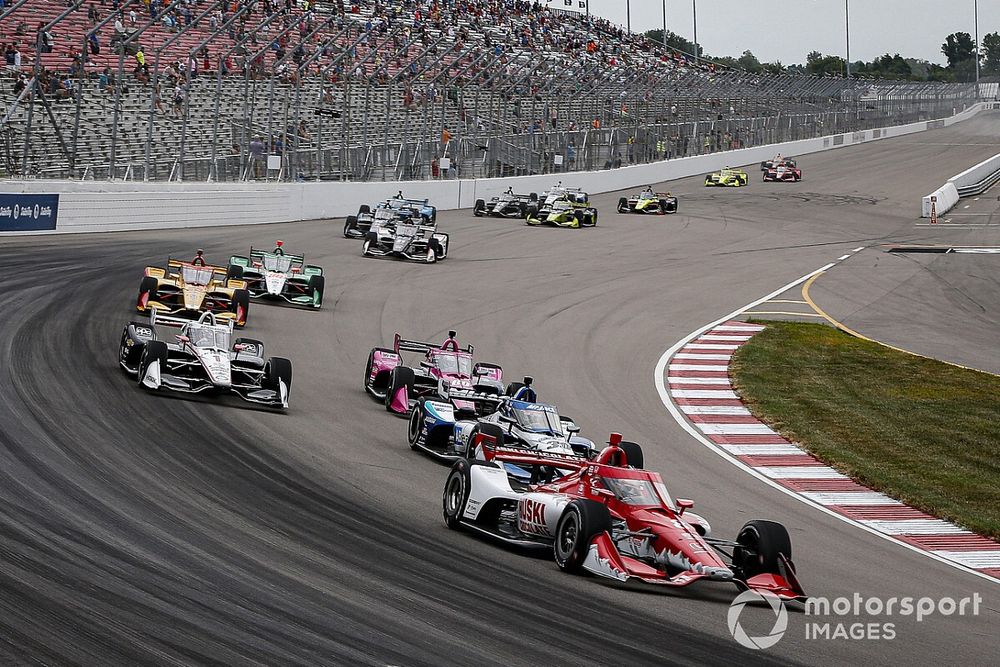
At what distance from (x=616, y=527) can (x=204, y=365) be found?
263 inches

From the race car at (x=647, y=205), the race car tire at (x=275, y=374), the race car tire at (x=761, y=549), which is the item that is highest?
the race car at (x=647, y=205)

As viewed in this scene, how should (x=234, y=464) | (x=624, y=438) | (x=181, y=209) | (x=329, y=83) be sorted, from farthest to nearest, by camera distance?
(x=329, y=83)
(x=181, y=209)
(x=624, y=438)
(x=234, y=464)

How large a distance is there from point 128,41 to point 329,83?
859 cm

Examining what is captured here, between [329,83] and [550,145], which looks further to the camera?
[550,145]

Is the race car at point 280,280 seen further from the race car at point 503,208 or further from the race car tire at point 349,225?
the race car at point 503,208

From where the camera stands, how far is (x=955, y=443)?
15.6m

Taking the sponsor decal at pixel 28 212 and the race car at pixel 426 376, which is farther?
the sponsor decal at pixel 28 212

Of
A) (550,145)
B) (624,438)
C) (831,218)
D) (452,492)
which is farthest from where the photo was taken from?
(550,145)

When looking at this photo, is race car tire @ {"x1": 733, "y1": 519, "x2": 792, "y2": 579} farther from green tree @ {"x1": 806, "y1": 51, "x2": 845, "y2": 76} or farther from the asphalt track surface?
green tree @ {"x1": 806, "y1": 51, "x2": 845, "y2": 76}

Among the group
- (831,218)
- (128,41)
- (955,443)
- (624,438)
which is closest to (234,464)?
(624,438)

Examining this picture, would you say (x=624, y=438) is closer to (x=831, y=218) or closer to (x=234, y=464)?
(x=234, y=464)

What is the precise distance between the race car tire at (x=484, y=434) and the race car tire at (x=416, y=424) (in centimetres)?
143

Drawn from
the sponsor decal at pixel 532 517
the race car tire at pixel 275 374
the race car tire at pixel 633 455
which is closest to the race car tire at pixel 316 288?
the race car tire at pixel 275 374

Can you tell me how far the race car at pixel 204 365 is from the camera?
14.6 metres
